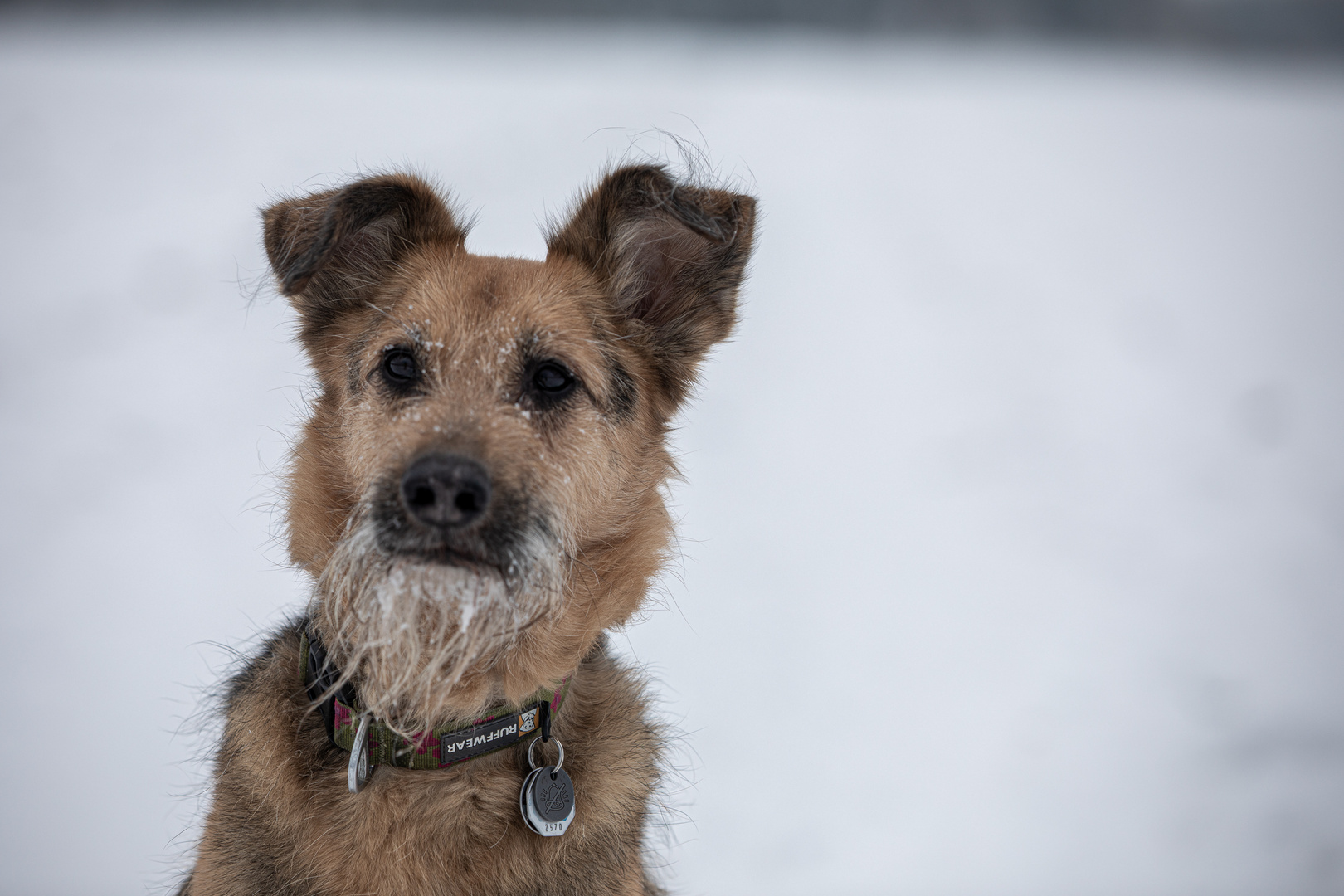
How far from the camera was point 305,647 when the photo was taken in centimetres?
262

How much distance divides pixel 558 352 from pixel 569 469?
36cm

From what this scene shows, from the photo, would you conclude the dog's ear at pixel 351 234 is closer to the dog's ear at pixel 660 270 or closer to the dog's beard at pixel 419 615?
the dog's ear at pixel 660 270

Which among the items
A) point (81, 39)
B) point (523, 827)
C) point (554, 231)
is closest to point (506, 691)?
point (523, 827)

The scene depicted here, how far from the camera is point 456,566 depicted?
7.26ft

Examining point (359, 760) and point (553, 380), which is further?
point (553, 380)

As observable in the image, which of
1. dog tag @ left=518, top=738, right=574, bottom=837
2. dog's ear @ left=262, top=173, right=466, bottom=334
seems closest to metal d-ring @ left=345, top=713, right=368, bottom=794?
dog tag @ left=518, top=738, right=574, bottom=837

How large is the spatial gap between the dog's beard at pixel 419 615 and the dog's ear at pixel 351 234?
2.73 ft

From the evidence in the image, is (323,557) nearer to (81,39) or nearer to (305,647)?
(305,647)

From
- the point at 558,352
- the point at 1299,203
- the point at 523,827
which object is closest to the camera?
the point at 523,827

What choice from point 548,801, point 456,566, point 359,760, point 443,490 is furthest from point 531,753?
point 443,490

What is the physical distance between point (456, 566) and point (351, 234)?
3.98ft

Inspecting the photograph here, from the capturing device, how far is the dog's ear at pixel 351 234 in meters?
2.60

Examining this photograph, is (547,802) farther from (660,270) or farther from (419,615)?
(660,270)

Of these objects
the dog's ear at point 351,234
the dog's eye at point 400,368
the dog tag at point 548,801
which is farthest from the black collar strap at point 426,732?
the dog's ear at point 351,234
